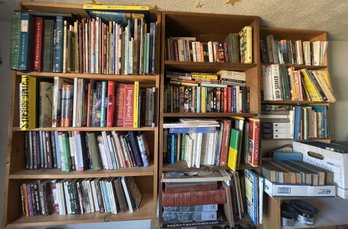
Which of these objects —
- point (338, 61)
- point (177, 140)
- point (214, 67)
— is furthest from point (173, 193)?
point (338, 61)

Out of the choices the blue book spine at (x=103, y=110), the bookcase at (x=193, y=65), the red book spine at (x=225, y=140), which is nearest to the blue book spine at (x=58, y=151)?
the blue book spine at (x=103, y=110)

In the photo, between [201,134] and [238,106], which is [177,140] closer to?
[201,134]

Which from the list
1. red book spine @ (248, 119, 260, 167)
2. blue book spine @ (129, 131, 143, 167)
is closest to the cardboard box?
red book spine @ (248, 119, 260, 167)

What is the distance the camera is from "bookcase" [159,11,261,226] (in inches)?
39.7

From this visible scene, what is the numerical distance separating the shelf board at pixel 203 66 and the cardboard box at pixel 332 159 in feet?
2.33

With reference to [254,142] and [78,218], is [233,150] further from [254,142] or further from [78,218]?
[78,218]

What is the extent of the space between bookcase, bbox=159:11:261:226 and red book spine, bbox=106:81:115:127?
30 centimetres

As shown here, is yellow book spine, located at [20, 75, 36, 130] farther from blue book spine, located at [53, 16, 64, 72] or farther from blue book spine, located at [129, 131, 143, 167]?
blue book spine, located at [129, 131, 143, 167]

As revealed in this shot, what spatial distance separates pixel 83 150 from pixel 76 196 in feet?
0.96

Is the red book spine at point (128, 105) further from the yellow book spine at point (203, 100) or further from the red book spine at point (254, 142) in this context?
the red book spine at point (254, 142)

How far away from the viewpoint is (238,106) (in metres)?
1.12

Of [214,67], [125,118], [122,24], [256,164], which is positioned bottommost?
[256,164]

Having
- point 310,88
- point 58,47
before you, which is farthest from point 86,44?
point 310,88

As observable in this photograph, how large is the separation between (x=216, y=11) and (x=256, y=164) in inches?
39.3
